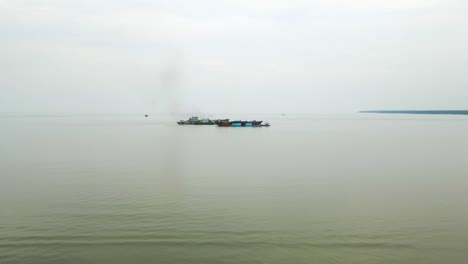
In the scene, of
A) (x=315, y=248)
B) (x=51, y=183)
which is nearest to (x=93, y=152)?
(x=51, y=183)

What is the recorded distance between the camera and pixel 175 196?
21.3 m

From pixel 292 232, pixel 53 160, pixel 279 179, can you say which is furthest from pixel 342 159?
pixel 53 160

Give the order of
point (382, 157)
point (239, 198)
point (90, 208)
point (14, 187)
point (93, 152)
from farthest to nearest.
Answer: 1. point (93, 152)
2. point (382, 157)
3. point (14, 187)
4. point (239, 198)
5. point (90, 208)

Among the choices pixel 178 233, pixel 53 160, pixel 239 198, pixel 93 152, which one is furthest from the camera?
pixel 93 152

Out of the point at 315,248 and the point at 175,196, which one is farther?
the point at 175,196

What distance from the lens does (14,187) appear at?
23.6 m

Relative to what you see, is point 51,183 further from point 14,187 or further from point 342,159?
point 342,159

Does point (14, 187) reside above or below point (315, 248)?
above

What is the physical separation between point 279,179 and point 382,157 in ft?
57.4

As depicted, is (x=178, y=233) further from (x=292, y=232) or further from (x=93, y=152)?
(x=93, y=152)

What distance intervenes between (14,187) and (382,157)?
32.6 meters

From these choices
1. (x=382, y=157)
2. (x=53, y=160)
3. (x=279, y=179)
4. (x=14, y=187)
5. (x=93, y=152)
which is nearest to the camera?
(x=14, y=187)

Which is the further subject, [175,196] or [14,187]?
[14,187]

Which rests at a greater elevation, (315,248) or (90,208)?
Result: (90,208)
